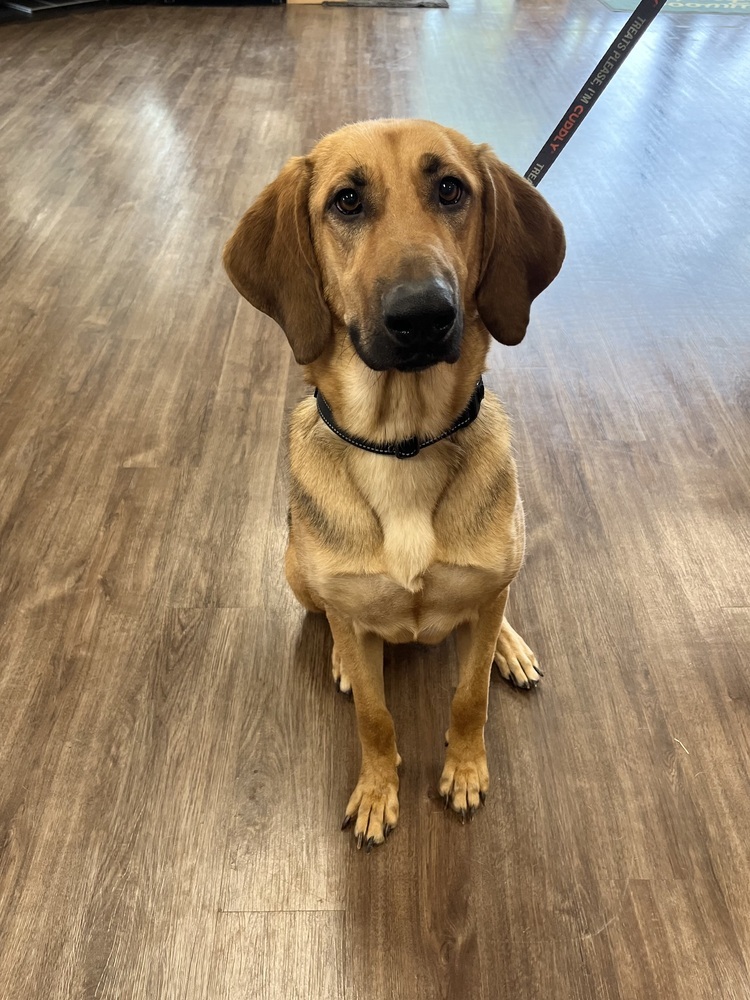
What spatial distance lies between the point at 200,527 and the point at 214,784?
90cm

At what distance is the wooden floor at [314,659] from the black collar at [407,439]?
81 cm

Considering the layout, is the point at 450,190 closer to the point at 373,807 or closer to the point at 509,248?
the point at 509,248

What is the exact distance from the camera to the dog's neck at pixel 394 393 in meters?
1.46

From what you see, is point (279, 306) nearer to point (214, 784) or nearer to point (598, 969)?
point (214, 784)

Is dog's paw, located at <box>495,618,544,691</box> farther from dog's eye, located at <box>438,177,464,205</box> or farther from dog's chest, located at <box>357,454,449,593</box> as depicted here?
dog's eye, located at <box>438,177,464,205</box>

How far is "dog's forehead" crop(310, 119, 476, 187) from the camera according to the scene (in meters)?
1.40

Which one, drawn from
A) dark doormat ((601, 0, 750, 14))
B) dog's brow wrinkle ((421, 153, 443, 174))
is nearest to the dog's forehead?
dog's brow wrinkle ((421, 153, 443, 174))

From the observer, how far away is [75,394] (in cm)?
298

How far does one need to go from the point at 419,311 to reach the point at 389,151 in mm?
384

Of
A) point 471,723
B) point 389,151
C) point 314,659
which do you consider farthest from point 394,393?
point 314,659

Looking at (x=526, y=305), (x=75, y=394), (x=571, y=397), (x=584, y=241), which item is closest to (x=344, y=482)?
(x=526, y=305)

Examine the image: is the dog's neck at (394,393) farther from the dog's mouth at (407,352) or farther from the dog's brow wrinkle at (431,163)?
the dog's brow wrinkle at (431,163)

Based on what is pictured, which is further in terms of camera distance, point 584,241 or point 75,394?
point 584,241

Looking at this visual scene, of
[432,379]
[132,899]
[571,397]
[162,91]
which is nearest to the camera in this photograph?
[432,379]
